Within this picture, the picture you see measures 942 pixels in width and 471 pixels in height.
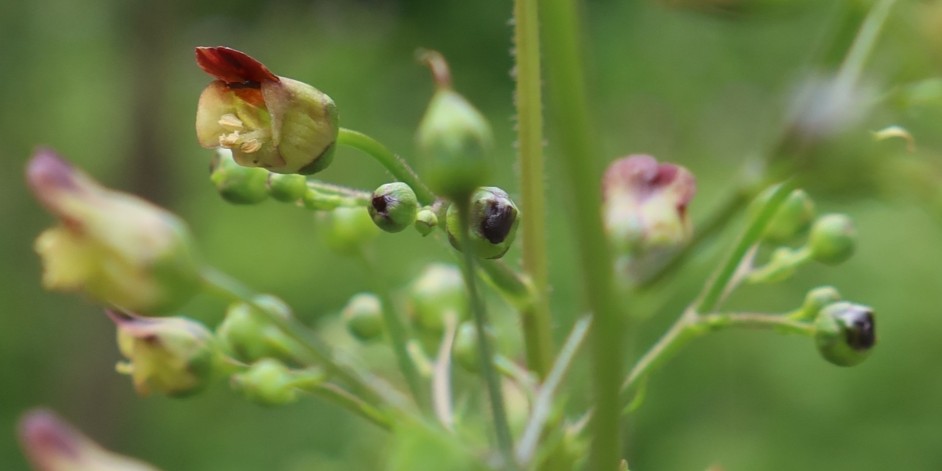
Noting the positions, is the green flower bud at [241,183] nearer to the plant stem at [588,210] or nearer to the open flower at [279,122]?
the open flower at [279,122]

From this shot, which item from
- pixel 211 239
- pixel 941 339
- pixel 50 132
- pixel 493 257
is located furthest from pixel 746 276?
Result: pixel 50 132

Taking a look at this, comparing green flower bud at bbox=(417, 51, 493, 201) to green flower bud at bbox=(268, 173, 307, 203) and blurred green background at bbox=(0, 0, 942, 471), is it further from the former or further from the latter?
green flower bud at bbox=(268, 173, 307, 203)

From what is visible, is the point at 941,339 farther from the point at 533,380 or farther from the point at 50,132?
the point at 50,132

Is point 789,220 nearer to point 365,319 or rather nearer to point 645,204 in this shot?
point 645,204

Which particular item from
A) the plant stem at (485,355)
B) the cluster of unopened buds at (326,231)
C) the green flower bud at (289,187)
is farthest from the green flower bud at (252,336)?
the plant stem at (485,355)

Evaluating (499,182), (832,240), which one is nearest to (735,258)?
(832,240)

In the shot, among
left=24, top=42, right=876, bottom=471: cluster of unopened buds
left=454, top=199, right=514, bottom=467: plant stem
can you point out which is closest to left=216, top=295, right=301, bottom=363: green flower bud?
left=24, top=42, right=876, bottom=471: cluster of unopened buds

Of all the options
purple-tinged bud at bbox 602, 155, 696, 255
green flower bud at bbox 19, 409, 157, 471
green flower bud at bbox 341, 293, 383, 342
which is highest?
purple-tinged bud at bbox 602, 155, 696, 255
